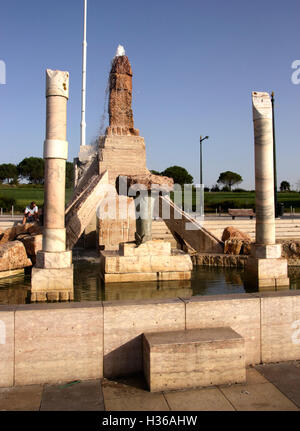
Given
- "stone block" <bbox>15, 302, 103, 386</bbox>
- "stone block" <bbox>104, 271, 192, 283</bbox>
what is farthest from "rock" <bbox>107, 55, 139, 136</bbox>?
"stone block" <bbox>15, 302, 103, 386</bbox>

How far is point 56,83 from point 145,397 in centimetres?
555

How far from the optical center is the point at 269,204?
7.89 meters

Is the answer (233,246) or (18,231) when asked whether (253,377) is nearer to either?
(233,246)

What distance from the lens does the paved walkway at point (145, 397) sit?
334 centimetres

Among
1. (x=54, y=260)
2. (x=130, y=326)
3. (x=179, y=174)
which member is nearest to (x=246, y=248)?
(x=54, y=260)

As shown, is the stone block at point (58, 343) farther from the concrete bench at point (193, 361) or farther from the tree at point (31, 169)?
the tree at point (31, 169)

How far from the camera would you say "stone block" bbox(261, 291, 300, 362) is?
450 centimetres

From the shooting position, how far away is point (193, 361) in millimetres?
3775

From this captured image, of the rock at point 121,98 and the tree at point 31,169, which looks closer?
the rock at point 121,98

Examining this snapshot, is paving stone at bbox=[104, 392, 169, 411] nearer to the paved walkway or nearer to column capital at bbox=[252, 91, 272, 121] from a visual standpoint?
the paved walkway

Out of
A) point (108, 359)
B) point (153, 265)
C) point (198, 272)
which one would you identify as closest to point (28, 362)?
point (108, 359)

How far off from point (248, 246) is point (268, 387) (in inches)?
254

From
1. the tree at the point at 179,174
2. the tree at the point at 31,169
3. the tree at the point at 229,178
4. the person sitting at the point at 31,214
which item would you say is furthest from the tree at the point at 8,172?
the person sitting at the point at 31,214

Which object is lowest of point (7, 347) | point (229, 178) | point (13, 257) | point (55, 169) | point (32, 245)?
point (7, 347)
